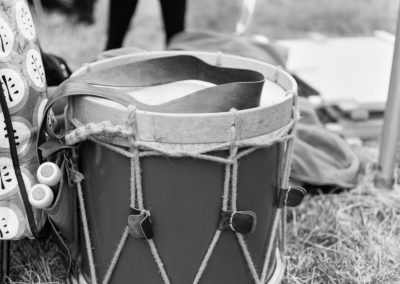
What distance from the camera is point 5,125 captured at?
3.56ft

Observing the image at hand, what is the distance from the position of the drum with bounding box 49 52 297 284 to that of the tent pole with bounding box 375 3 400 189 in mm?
612

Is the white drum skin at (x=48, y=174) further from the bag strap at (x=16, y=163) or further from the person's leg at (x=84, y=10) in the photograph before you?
the person's leg at (x=84, y=10)

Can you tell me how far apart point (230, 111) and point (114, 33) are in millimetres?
1374

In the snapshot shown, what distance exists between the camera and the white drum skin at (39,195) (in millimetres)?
1075

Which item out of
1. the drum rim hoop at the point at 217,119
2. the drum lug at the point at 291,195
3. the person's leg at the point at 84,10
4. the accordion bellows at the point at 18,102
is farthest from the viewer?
the person's leg at the point at 84,10

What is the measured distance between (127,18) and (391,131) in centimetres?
114

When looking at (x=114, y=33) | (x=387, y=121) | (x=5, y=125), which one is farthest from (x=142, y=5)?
(x=5, y=125)

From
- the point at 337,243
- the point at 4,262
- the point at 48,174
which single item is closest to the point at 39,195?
the point at 48,174

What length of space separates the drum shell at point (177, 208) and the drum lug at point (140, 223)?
0.02 m

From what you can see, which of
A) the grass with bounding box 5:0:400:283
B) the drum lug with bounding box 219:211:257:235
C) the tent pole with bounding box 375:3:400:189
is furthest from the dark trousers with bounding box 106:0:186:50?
the drum lug with bounding box 219:211:257:235

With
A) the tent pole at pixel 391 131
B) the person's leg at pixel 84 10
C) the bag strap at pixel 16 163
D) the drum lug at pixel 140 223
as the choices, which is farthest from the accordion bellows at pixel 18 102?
the person's leg at pixel 84 10

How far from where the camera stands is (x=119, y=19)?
2232 mm

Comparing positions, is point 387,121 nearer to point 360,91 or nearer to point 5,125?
point 360,91

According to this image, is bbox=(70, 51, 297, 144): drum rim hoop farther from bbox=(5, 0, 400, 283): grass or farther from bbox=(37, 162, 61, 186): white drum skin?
bbox=(5, 0, 400, 283): grass
